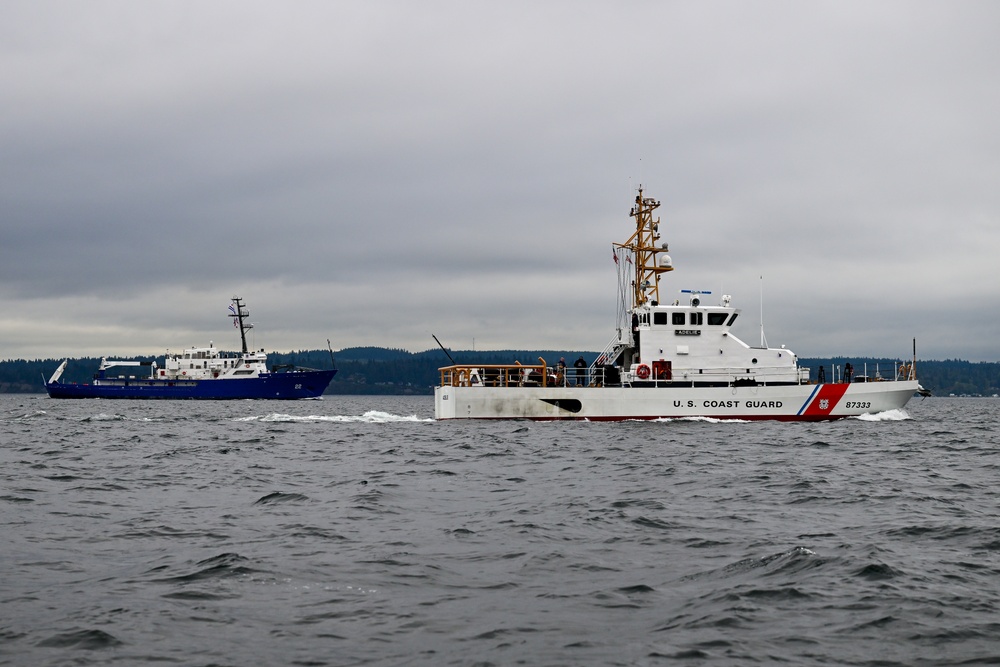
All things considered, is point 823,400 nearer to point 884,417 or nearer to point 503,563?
point 884,417

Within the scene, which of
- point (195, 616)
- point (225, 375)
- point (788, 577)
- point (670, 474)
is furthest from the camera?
point (225, 375)

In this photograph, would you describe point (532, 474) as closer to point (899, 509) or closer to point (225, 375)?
point (899, 509)

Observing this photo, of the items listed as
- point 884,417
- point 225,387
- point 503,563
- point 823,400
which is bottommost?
point 503,563

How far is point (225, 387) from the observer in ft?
326

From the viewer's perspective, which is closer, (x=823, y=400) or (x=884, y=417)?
(x=823, y=400)

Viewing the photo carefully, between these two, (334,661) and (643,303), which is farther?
(643,303)

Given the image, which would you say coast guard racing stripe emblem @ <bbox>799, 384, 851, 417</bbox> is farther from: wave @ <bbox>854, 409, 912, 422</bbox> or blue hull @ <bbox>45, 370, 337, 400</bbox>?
blue hull @ <bbox>45, 370, 337, 400</bbox>

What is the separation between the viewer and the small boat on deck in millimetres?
35500

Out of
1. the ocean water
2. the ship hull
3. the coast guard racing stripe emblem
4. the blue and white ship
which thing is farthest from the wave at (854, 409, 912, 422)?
the blue and white ship

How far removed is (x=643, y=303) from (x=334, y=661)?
33.2m

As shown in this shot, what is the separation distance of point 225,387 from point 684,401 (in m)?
74.6

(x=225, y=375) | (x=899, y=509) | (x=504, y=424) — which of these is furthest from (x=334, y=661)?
(x=225, y=375)

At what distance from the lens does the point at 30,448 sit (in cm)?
2725

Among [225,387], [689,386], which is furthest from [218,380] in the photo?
[689,386]
